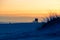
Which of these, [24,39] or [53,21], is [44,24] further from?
[24,39]

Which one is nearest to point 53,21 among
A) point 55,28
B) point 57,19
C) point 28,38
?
point 57,19

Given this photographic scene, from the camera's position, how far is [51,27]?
32938 mm

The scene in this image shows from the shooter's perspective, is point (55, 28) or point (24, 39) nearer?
point (24, 39)

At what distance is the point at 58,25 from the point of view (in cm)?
3306

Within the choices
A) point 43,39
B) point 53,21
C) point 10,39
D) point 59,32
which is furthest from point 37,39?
point 53,21

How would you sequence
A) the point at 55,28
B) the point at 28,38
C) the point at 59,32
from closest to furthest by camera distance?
the point at 28,38 < the point at 59,32 < the point at 55,28

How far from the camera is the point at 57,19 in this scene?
35.8 metres

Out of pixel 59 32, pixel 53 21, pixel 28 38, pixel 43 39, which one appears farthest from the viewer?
pixel 53 21

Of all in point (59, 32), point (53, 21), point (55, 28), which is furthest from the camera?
point (53, 21)

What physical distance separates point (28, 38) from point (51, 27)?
269 inches

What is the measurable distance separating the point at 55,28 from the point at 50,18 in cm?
398

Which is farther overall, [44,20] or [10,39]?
[44,20]

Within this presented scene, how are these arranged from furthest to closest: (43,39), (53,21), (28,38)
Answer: (53,21)
(28,38)
(43,39)

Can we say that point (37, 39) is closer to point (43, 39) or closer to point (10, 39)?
point (43, 39)
